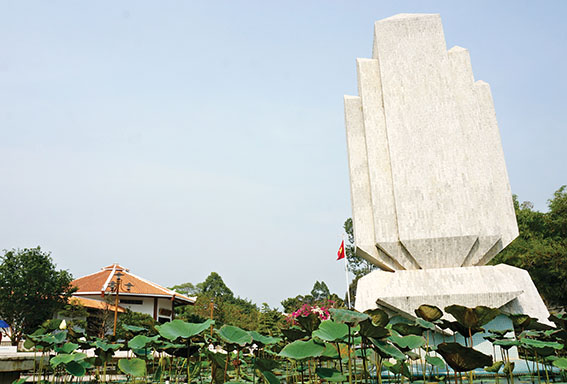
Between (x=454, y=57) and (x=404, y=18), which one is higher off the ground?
(x=404, y=18)

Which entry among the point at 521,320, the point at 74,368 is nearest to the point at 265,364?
the point at 74,368

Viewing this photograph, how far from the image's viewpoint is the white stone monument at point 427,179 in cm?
824

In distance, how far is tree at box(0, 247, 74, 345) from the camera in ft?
60.5

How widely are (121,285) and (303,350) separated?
26.9 m

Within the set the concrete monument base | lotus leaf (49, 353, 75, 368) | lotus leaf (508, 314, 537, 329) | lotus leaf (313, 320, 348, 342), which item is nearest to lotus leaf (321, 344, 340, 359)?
lotus leaf (313, 320, 348, 342)

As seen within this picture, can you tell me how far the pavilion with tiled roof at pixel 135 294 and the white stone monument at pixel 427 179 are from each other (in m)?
22.3

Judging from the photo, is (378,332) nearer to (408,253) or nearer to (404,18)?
(408,253)

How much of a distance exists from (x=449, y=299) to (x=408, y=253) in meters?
1.30

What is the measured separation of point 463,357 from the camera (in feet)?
8.61

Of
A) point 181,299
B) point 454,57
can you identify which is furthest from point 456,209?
point 181,299

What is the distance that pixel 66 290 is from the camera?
20.5m

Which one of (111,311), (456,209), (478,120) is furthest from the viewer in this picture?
(111,311)

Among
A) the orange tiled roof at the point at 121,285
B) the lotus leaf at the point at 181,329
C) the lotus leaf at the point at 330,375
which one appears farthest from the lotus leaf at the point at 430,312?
the orange tiled roof at the point at 121,285

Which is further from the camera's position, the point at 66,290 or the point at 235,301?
the point at 235,301
